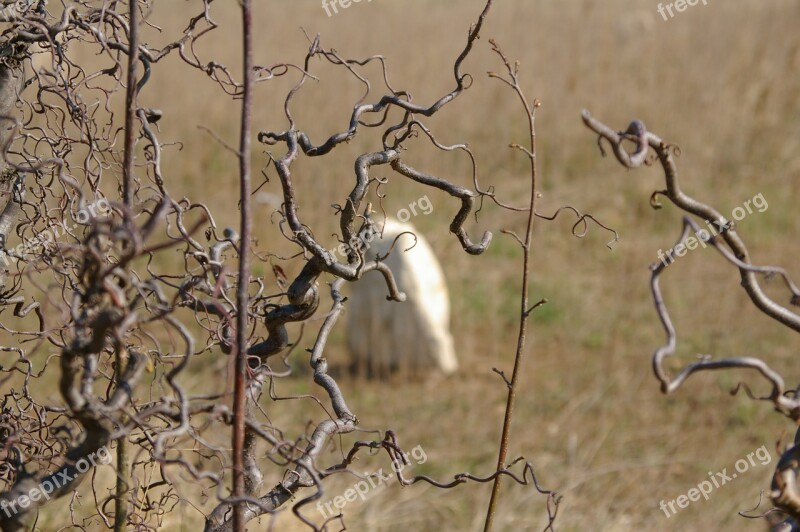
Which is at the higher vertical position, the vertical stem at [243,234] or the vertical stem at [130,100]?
the vertical stem at [130,100]

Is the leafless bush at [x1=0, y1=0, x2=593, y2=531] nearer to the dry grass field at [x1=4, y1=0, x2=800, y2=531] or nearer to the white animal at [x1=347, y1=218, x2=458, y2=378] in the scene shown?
the dry grass field at [x1=4, y1=0, x2=800, y2=531]

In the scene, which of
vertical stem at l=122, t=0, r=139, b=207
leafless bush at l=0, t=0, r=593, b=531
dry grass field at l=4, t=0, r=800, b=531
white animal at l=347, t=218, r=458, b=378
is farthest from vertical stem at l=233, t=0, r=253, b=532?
white animal at l=347, t=218, r=458, b=378

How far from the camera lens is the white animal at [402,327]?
4.72m

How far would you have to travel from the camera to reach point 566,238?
614 cm

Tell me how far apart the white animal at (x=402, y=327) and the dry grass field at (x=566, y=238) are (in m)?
0.12

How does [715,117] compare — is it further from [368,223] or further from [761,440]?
[368,223]

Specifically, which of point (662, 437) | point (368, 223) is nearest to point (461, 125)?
point (662, 437)

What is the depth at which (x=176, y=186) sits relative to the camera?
592 cm

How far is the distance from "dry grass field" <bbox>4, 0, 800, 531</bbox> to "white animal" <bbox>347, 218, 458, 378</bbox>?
0.12 m

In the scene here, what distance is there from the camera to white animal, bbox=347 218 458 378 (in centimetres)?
472

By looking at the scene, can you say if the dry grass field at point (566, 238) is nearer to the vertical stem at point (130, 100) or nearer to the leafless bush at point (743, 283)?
the vertical stem at point (130, 100)

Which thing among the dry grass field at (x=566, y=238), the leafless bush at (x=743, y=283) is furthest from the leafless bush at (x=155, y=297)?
the dry grass field at (x=566, y=238)

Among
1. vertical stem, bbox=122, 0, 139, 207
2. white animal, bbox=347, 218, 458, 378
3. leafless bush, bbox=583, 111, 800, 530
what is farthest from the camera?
white animal, bbox=347, 218, 458, 378

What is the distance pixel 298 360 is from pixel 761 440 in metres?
2.24
